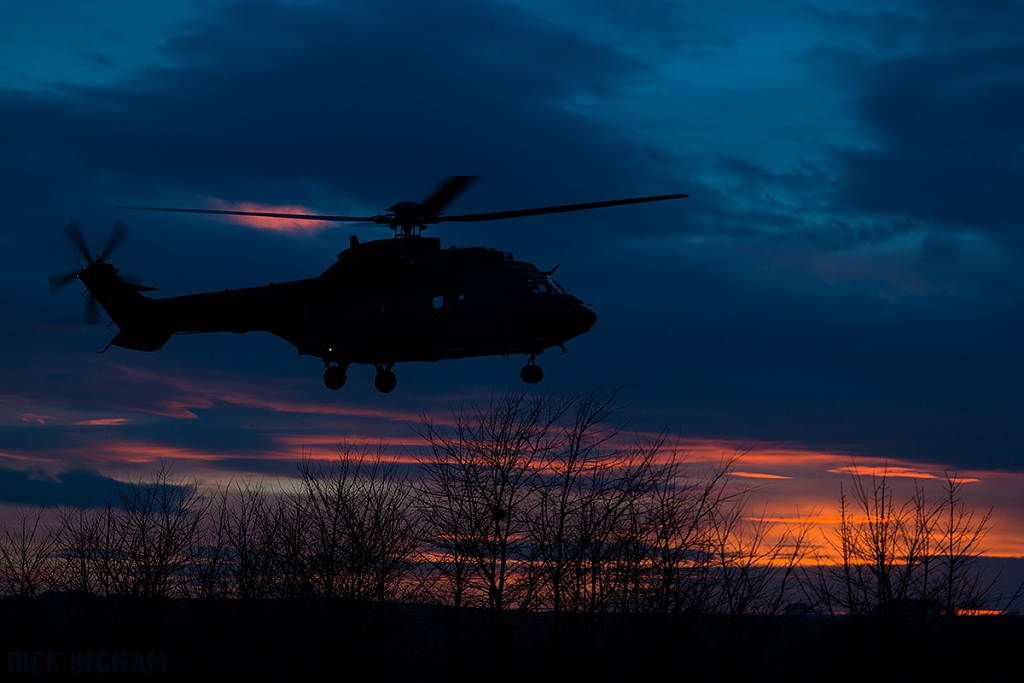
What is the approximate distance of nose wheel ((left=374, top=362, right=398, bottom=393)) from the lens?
3428 centimetres

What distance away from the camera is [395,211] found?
31625mm

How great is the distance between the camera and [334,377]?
34.2 metres

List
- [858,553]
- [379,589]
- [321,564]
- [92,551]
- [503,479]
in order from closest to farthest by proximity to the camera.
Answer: [858,553] → [503,479] → [379,589] → [321,564] → [92,551]

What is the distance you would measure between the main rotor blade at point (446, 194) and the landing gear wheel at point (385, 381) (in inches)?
243

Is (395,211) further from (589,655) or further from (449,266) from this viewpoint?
(589,655)

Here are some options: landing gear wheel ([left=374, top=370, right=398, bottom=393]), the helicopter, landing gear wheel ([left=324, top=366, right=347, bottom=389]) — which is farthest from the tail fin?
landing gear wheel ([left=374, top=370, right=398, bottom=393])

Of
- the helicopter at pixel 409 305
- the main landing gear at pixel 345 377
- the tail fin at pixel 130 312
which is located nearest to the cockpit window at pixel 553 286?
the helicopter at pixel 409 305

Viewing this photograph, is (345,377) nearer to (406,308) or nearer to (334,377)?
(334,377)

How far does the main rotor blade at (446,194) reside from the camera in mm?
29594

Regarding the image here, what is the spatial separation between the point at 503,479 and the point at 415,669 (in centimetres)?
3578

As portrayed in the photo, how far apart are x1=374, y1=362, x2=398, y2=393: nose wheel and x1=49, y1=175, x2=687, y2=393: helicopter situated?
4 centimetres

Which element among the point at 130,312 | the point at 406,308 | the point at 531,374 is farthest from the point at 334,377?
the point at 130,312

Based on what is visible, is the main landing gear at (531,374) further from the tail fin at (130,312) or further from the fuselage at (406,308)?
the tail fin at (130,312)

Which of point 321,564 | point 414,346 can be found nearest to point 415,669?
point 321,564
